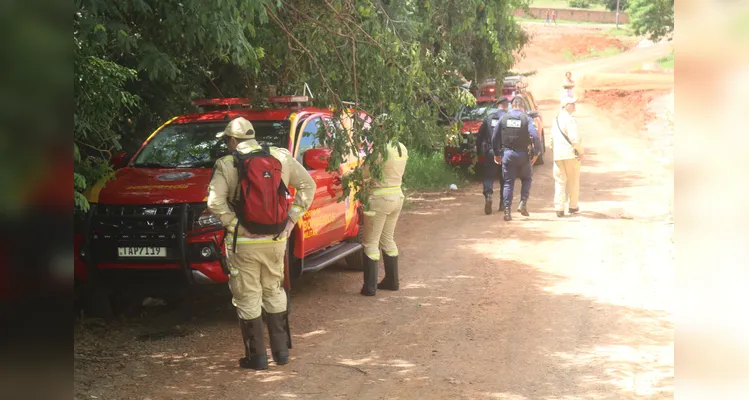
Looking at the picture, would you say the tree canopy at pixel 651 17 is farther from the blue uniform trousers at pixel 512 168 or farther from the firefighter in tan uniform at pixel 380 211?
the firefighter in tan uniform at pixel 380 211

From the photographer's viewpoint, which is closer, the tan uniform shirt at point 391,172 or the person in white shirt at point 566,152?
the tan uniform shirt at point 391,172

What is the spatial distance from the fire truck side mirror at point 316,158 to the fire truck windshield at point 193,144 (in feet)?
0.87

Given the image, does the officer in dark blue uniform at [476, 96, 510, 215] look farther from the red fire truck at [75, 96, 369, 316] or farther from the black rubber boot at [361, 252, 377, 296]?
the red fire truck at [75, 96, 369, 316]

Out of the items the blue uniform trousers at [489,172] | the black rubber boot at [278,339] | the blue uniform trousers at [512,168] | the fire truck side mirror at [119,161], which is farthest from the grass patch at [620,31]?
the black rubber boot at [278,339]

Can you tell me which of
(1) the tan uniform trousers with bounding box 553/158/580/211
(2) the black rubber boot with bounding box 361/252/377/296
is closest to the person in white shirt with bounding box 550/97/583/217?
(1) the tan uniform trousers with bounding box 553/158/580/211

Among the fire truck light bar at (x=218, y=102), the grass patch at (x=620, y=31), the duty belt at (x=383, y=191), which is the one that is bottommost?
the duty belt at (x=383, y=191)

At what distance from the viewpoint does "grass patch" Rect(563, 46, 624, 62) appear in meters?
61.0

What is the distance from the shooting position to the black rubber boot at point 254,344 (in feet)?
22.3

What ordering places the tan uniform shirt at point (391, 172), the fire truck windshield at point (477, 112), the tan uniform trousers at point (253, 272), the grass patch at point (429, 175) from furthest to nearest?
1. the fire truck windshield at point (477, 112)
2. the grass patch at point (429, 175)
3. the tan uniform shirt at point (391, 172)
4. the tan uniform trousers at point (253, 272)

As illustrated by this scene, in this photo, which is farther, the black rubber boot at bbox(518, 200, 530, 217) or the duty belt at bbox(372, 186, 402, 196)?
the black rubber boot at bbox(518, 200, 530, 217)
